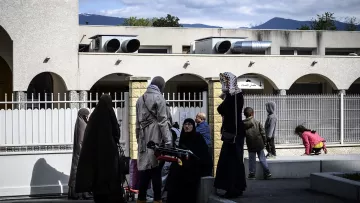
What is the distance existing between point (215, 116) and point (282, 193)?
7.38ft

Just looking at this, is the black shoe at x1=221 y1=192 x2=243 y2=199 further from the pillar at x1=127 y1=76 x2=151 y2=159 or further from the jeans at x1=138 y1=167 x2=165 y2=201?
the pillar at x1=127 y1=76 x2=151 y2=159

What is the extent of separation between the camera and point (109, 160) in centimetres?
1016

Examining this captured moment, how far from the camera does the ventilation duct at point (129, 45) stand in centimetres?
3284

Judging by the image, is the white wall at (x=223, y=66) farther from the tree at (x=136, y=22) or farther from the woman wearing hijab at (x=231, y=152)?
the tree at (x=136, y=22)

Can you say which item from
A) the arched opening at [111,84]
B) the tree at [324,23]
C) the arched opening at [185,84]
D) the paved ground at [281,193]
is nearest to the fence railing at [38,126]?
the paved ground at [281,193]

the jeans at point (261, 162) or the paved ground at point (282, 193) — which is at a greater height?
the jeans at point (261, 162)

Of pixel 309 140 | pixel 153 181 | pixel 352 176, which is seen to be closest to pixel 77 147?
pixel 153 181

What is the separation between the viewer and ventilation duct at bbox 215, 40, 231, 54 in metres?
35.5

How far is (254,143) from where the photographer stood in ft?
50.8

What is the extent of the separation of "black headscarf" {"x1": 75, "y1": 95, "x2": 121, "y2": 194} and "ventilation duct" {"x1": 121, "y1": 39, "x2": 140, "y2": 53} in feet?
74.9

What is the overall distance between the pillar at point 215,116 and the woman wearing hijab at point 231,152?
204 cm

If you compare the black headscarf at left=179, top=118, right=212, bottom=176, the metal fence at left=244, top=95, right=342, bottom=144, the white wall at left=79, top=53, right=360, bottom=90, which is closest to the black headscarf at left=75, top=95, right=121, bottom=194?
the black headscarf at left=179, top=118, right=212, bottom=176

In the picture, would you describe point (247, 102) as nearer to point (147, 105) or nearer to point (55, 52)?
point (55, 52)

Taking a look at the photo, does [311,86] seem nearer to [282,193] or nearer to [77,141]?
[282,193]
